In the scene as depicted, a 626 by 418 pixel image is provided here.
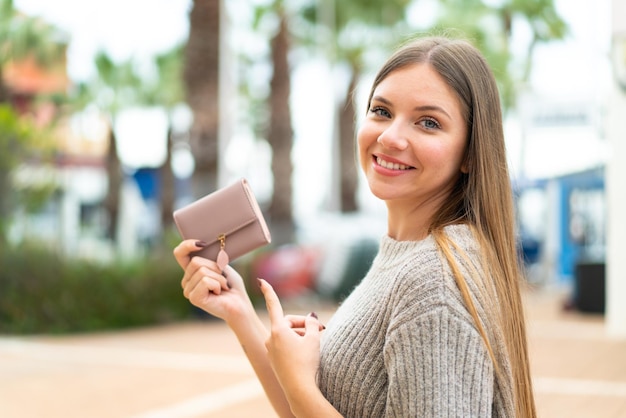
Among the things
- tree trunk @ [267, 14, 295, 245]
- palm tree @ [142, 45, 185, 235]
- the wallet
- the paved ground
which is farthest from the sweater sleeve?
palm tree @ [142, 45, 185, 235]

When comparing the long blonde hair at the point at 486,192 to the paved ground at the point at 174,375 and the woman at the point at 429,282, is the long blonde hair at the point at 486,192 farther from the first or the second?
the paved ground at the point at 174,375

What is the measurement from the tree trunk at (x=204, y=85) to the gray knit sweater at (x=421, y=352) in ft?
44.3

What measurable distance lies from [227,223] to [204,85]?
13585 mm

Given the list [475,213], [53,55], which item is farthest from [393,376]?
[53,55]

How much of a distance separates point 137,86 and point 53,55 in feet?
38.9

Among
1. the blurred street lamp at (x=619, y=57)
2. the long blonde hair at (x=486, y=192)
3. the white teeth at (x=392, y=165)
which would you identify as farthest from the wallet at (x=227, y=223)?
the blurred street lamp at (x=619, y=57)

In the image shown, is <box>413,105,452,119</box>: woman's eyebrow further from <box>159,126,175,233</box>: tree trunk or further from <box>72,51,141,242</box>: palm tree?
<box>72,51,141,242</box>: palm tree

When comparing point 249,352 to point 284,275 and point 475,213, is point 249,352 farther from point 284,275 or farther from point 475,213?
point 284,275

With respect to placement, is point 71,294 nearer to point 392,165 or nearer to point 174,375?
point 174,375

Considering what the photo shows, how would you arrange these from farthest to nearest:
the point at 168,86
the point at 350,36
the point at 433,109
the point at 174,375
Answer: the point at 168,86 → the point at 350,36 → the point at 174,375 → the point at 433,109

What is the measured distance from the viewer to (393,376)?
1.68 meters

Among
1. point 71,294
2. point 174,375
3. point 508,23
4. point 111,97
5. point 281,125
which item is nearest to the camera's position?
point 174,375

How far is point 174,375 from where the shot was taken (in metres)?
8.20

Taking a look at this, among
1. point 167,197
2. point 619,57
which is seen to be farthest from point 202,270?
point 167,197
